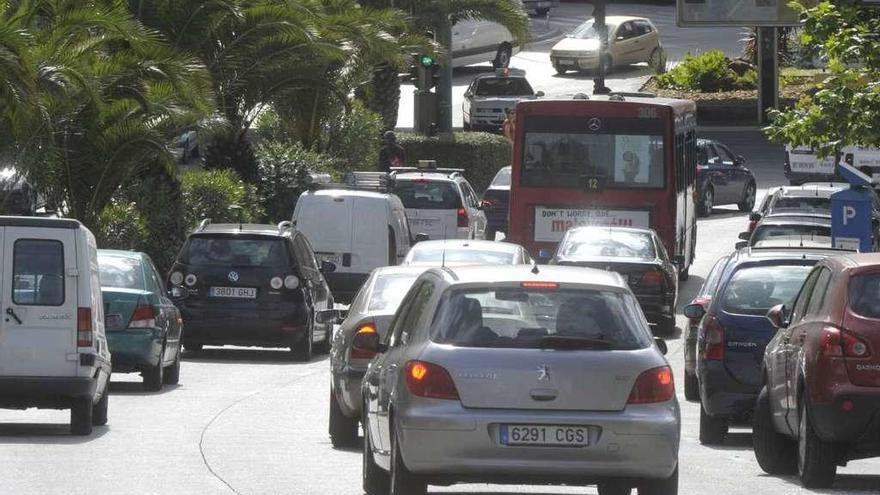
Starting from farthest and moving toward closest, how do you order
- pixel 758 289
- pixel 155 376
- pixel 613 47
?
pixel 613 47 < pixel 155 376 < pixel 758 289

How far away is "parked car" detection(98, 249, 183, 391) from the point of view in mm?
19562

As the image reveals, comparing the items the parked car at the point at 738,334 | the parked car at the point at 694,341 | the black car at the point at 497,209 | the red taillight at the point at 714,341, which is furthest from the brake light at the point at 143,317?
the black car at the point at 497,209

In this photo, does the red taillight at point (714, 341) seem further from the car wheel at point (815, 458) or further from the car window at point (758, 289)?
the car wheel at point (815, 458)

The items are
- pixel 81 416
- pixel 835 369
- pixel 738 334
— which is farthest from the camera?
pixel 738 334

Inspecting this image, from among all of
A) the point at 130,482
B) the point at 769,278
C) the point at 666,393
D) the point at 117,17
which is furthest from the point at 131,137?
the point at 666,393

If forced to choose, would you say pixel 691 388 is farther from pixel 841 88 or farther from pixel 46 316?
pixel 46 316

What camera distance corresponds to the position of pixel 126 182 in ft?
106

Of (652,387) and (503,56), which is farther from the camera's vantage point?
(503,56)

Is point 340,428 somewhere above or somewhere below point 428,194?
above

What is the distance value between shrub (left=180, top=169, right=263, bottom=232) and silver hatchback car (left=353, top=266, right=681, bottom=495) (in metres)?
22.9

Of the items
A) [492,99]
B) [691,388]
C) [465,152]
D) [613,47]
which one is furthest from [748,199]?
[691,388]

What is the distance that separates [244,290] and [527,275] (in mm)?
13305

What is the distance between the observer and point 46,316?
1558cm

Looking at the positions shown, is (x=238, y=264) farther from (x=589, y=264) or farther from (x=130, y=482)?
(x=130, y=482)
